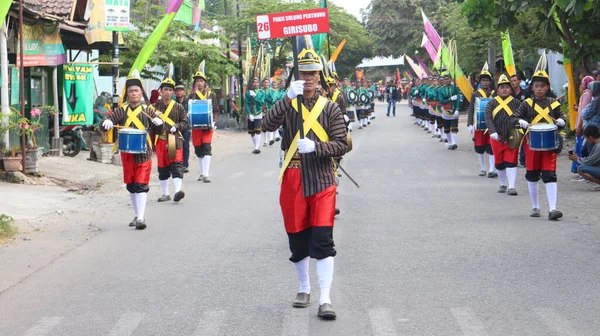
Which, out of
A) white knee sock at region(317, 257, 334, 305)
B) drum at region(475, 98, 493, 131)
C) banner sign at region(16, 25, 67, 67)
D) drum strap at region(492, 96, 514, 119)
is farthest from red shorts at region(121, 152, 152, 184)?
banner sign at region(16, 25, 67, 67)

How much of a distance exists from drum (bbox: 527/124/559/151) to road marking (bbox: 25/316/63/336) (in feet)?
22.5

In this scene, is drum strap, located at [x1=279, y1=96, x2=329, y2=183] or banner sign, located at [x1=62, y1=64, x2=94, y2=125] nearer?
drum strap, located at [x1=279, y1=96, x2=329, y2=183]

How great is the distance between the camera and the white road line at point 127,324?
6.73 meters

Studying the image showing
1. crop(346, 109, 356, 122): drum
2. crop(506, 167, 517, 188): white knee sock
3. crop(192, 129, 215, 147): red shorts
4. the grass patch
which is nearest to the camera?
the grass patch

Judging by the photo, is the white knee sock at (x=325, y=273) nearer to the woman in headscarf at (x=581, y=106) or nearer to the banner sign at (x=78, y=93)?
the woman in headscarf at (x=581, y=106)

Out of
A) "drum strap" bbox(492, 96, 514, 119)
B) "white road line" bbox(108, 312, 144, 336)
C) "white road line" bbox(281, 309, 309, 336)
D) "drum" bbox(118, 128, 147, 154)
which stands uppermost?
"drum strap" bbox(492, 96, 514, 119)

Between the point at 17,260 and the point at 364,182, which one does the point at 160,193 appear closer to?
the point at 364,182

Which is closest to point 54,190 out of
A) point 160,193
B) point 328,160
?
point 160,193

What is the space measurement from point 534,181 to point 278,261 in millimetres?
4368

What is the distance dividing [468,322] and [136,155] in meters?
6.14

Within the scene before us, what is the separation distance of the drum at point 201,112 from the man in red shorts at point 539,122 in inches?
255

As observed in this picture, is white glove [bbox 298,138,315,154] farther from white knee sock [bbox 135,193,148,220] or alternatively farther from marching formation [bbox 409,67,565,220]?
marching formation [bbox 409,67,565,220]

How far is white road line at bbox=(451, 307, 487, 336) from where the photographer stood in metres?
6.52

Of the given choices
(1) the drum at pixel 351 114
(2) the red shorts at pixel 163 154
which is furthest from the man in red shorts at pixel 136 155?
(1) the drum at pixel 351 114
